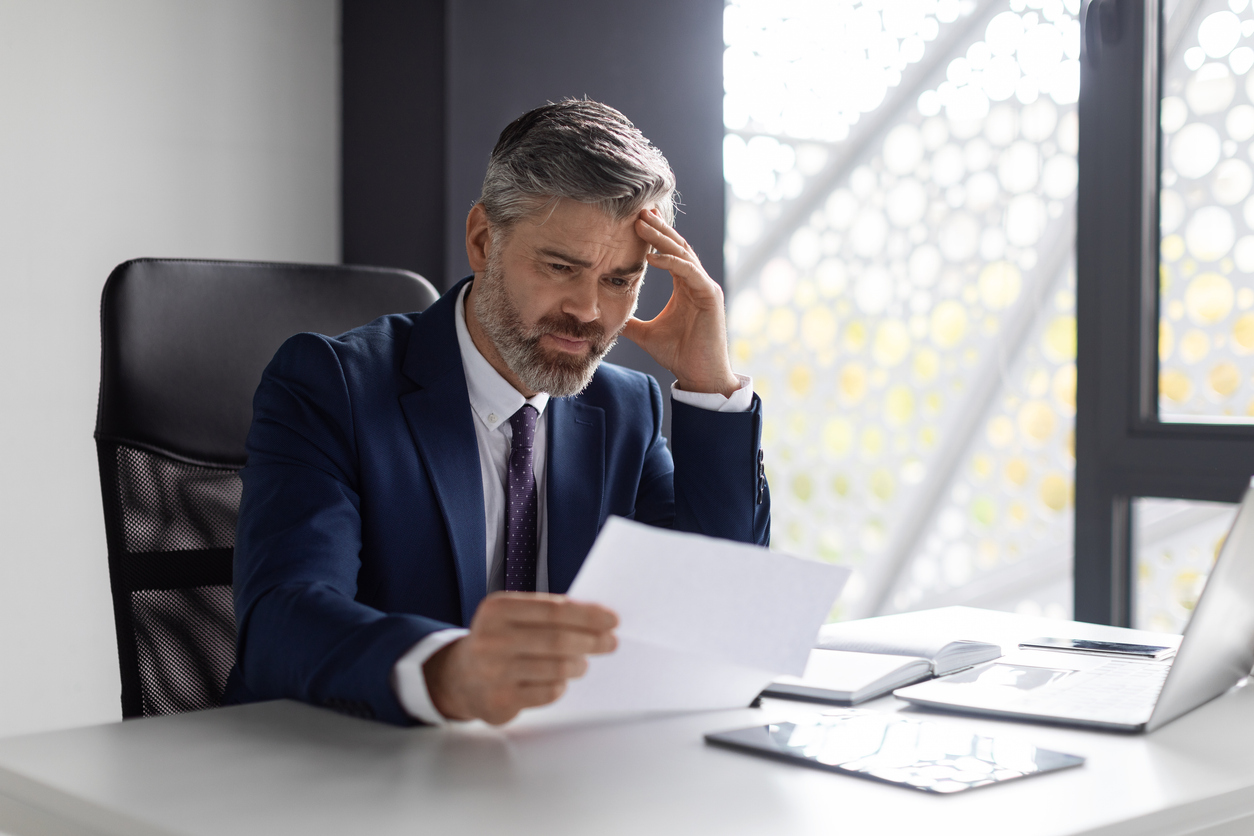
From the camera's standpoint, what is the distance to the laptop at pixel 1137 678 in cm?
91

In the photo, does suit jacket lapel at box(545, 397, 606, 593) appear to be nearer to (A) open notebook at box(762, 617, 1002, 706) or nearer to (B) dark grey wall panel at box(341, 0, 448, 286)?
(A) open notebook at box(762, 617, 1002, 706)

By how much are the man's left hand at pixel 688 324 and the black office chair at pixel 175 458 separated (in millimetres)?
516

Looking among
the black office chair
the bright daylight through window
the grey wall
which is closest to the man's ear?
the black office chair

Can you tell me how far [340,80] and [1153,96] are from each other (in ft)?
5.85

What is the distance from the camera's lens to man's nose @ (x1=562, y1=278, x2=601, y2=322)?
139 cm

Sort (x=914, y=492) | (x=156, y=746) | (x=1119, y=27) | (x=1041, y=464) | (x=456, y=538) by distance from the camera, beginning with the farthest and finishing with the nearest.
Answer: (x=914, y=492)
(x=1041, y=464)
(x=1119, y=27)
(x=456, y=538)
(x=156, y=746)

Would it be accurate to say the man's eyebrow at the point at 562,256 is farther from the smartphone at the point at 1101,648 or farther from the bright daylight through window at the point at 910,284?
the bright daylight through window at the point at 910,284

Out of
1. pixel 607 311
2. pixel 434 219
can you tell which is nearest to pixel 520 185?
pixel 607 311

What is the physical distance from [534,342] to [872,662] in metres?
0.56

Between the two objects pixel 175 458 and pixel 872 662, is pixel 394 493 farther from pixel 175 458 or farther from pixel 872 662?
pixel 872 662

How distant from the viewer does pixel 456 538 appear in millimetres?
1281

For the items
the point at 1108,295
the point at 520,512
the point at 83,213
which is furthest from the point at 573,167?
the point at 1108,295

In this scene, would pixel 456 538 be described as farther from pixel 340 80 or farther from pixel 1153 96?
pixel 1153 96

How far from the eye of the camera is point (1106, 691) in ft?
3.39
